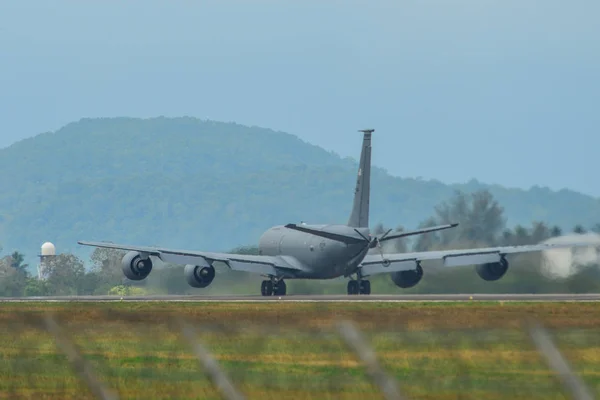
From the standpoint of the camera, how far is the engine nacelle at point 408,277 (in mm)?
86125

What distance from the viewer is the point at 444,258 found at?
84.4 metres

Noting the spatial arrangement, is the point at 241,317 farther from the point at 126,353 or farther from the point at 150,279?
the point at 150,279

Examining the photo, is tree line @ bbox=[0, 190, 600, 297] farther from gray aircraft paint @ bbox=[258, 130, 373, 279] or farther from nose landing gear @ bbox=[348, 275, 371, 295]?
gray aircraft paint @ bbox=[258, 130, 373, 279]

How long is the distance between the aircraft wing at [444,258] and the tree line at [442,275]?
2.78 feet

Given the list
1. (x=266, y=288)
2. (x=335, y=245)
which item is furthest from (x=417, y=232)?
(x=266, y=288)

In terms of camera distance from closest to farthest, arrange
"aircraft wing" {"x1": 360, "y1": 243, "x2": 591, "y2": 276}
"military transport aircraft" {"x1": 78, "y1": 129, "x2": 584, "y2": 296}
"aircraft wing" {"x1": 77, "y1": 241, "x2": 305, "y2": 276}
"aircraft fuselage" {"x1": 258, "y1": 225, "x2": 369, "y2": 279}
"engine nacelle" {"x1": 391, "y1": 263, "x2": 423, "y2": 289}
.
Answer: "aircraft wing" {"x1": 360, "y1": 243, "x2": 591, "y2": 276} → "military transport aircraft" {"x1": 78, "y1": 129, "x2": 584, "y2": 296} → "aircraft fuselage" {"x1": 258, "y1": 225, "x2": 369, "y2": 279} → "aircraft wing" {"x1": 77, "y1": 241, "x2": 305, "y2": 276} → "engine nacelle" {"x1": 391, "y1": 263, "x2": 423, "y2": 289}

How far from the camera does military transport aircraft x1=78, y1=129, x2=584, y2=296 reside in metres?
83.0

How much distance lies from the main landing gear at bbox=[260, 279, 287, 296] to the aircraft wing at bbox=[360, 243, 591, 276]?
5.00 metres

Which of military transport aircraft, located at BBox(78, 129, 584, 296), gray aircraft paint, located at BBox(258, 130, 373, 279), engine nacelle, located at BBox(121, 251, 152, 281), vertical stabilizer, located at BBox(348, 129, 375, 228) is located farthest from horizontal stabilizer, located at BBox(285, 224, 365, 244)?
engine nacelle, located at BBox(121, 251, 152, 281)

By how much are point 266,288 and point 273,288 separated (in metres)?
0.53

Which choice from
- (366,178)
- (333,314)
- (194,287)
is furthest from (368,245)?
(333,314)

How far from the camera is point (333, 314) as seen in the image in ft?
186

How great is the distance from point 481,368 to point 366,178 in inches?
2488

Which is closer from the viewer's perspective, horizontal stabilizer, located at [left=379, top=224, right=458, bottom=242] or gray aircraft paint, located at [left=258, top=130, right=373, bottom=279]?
horizontal stabilizer, located at [left=379, top=224, right=458, bottom=242]
